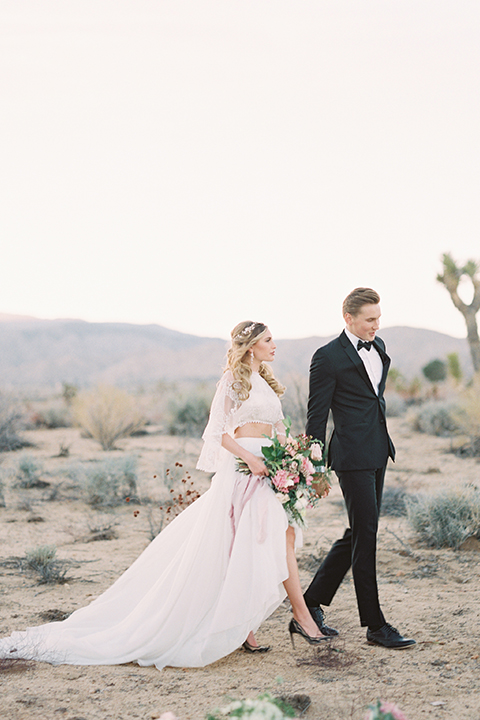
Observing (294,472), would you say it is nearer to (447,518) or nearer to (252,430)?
(252,430)

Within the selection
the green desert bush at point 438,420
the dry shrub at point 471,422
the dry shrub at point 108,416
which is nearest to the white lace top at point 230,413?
the dry shrub at point 471,422

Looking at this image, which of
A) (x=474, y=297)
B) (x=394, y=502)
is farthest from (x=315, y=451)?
(x=474, y=297)

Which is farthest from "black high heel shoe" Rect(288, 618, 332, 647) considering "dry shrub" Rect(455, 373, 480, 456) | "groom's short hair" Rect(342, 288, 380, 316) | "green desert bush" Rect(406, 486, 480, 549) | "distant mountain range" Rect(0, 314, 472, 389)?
"distant mountain range" Rect(0, 314, 472, 389)

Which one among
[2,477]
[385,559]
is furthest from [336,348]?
[2,477]

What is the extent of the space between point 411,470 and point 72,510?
6.11 meters

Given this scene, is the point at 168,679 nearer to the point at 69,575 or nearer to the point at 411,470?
the point at 69,575

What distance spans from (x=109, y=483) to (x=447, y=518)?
5302 mm

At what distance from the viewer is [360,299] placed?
425 centimetres

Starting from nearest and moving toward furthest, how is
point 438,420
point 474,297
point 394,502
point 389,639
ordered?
point 389,639
point 394,502
point 438,420
point 474,297

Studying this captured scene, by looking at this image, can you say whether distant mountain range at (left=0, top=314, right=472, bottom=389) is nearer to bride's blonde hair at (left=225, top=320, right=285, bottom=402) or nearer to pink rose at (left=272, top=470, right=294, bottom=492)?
bride's blonde hair at (left=225, top=320, right=285, bottom=402)

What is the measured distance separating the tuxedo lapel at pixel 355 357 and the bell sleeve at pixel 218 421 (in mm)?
763

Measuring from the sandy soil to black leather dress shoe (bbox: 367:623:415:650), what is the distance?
5cm

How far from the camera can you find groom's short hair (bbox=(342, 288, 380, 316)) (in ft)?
13.9

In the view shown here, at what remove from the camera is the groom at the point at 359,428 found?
419cm
